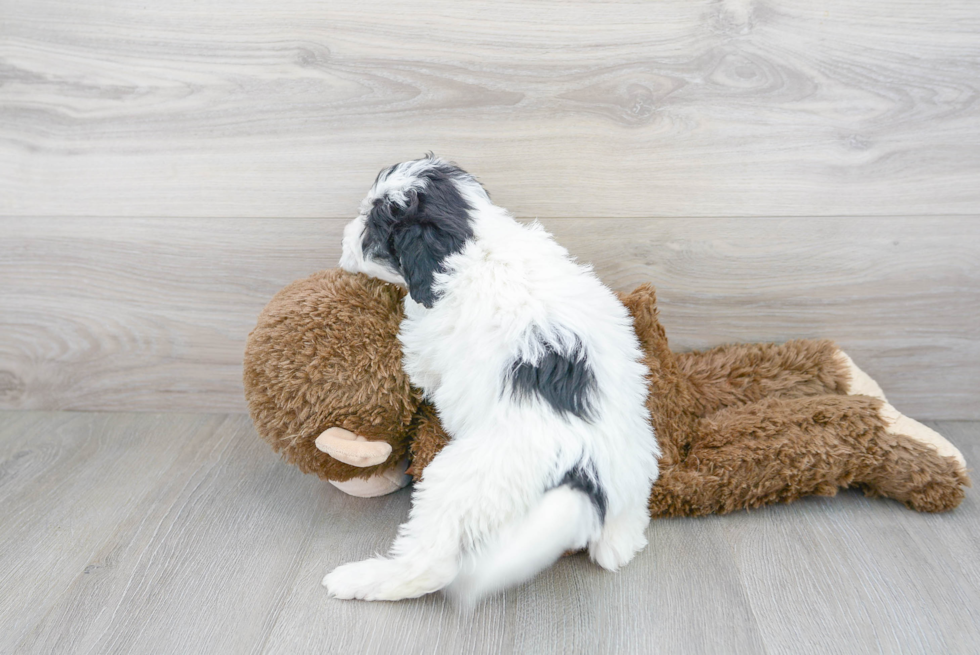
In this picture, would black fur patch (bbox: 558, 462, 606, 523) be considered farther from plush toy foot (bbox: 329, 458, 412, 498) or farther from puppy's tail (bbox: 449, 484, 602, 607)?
plush toy foot (bbox: 329, 458, 412, 498)

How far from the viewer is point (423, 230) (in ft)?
3.27

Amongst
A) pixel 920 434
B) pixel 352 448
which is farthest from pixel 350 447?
pixel 920 434

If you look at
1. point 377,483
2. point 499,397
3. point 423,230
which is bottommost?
point 377,483

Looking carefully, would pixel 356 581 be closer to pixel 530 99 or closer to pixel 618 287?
pixel 618 287

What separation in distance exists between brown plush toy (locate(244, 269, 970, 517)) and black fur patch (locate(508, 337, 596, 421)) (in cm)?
25

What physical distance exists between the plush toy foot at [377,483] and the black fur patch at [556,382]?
40 cm

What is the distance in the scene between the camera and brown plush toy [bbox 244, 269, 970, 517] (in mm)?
1131

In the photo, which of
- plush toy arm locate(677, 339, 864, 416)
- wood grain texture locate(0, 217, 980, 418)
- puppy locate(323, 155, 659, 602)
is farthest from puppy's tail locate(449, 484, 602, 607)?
wood grain texture locate(0, 217, 980, 418)

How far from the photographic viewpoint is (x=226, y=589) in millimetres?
1065

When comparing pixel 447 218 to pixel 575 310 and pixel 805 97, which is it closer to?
pixel 575 310

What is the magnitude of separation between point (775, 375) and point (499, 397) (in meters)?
0.65

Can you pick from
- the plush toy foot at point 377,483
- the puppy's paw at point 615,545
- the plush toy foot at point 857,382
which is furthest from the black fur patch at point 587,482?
the plush toy foot at point 857,382

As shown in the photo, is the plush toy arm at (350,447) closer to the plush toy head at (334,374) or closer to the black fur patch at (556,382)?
the plush toy head at (334,374)

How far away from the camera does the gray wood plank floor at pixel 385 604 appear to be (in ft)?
3.16
